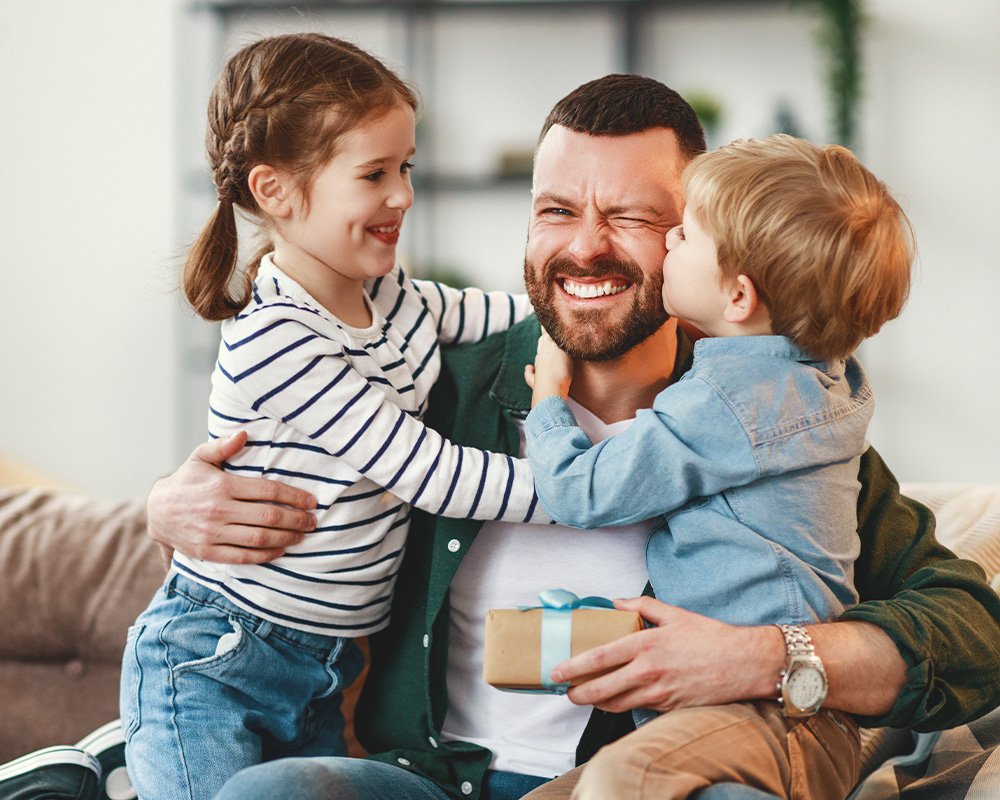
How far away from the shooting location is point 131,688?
4.43ft

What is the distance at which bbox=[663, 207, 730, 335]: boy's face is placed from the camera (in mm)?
1190

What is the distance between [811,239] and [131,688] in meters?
1.13

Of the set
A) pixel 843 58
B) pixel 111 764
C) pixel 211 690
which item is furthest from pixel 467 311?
pixel 843 58

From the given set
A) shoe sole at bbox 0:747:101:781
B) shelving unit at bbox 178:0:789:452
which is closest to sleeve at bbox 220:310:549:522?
shoe sole at bbox 0:747:101:781

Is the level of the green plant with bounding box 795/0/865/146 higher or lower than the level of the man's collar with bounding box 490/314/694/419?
higher

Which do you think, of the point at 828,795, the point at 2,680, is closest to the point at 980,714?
the point at 828,795

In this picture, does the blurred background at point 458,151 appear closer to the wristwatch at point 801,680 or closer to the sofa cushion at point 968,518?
the sofa cushion at point 968,518

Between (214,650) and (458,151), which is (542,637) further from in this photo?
(458,151)

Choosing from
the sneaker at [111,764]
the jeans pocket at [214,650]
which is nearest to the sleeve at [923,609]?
the jeans pocket at [214,650]

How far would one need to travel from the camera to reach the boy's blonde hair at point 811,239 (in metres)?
1.11

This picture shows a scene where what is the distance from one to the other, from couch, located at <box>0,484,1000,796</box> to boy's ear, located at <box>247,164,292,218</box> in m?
0.81

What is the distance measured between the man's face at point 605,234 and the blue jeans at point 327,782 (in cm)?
66

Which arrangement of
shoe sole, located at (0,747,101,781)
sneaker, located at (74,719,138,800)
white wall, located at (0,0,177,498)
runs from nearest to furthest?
shoe sole, located at (0,747,101,781), sneaker, located at (74,719,138,800), white wall, located at (0,0,177,498)

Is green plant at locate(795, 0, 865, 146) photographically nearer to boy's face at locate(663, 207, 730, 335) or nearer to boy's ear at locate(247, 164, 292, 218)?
boy's face at locate(663, 207, 730, 335)
